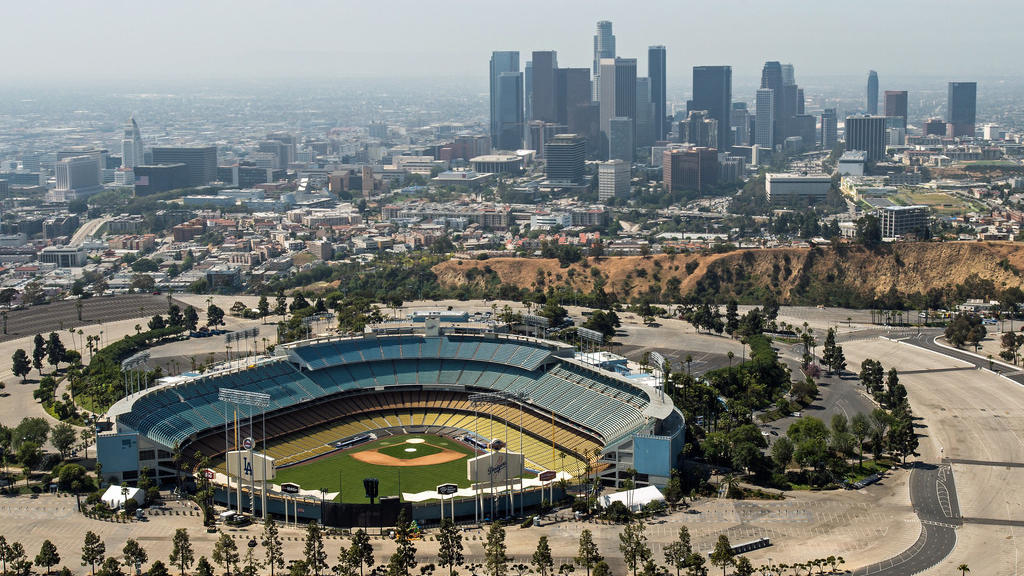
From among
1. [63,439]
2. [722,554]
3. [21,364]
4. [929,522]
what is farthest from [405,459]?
[21,364]

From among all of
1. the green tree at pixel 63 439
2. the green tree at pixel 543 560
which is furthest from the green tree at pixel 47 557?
the green tree at pixel 543 560

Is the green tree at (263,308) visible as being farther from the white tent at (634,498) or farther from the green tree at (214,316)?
the white tent at (634,498)

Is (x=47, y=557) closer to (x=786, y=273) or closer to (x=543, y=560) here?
(x=543, y=560)

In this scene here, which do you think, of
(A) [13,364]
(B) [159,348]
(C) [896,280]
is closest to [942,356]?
(C) [896,280]

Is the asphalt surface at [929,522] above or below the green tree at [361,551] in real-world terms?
below

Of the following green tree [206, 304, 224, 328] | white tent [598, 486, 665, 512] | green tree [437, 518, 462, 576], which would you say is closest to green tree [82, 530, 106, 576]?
green tree [437, 518, 462, 576]

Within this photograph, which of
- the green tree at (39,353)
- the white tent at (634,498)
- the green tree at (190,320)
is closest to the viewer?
the white tent at (634,498)
